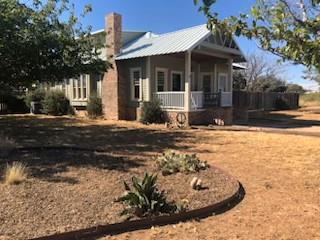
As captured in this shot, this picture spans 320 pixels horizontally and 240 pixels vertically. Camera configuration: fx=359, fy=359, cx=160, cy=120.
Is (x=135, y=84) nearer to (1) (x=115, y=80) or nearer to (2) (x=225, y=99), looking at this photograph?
(1) (x=115, y=80)

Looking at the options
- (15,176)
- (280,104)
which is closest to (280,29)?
(15,176)

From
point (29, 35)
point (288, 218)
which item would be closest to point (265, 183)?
point (288, 218)

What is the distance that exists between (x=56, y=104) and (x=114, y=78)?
586cm

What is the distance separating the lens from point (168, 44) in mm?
18312

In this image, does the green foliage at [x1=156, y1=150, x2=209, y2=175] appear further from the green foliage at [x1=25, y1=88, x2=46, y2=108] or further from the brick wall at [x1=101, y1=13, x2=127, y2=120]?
the green foliage at [x1=25, y1=88, x2=46, y2=108]

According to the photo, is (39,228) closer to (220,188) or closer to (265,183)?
(220,188)

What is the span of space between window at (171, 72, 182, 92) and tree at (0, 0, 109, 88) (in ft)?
24.4

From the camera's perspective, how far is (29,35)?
11.9 m

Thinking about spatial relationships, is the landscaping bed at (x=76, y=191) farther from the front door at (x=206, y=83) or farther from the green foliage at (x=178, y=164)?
the front door at (x=206, y=83)

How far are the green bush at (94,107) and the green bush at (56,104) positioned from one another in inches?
137

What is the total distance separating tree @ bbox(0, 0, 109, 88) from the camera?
1130cm

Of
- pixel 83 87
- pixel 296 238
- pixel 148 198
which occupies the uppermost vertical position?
pixel 83 87

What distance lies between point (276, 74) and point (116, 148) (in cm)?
3704

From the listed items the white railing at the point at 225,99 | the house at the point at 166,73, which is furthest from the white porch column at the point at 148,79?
the white railing at the point at 225,99
